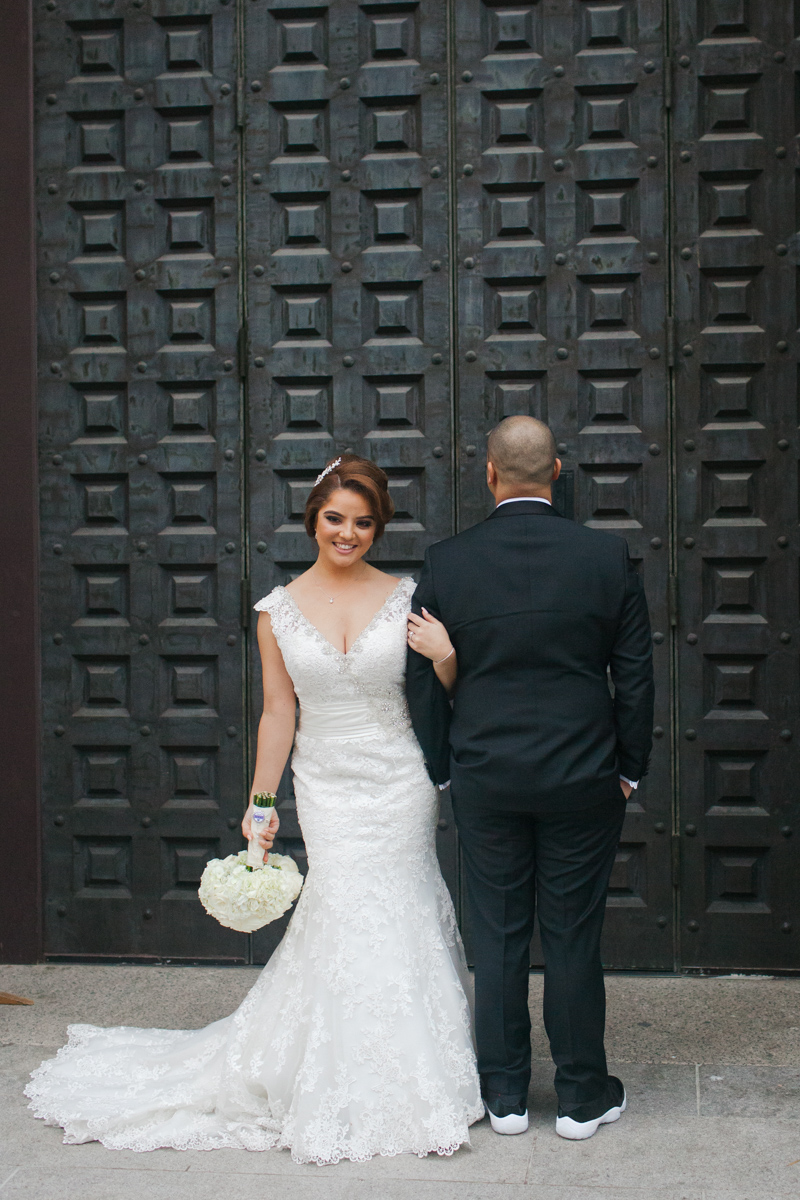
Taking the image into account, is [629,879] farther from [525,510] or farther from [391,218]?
[391,218]

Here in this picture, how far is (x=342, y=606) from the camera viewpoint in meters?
3.78

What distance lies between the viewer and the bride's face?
12.2ft

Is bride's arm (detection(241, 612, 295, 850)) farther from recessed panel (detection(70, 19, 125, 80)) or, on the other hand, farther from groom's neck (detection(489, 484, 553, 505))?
recessed panel (detection(70, 19, 125, 80))

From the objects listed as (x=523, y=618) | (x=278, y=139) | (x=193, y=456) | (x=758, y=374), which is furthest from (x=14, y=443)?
(x=758, y=374)

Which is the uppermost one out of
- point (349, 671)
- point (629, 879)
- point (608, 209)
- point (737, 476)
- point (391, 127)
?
point (391, 127)

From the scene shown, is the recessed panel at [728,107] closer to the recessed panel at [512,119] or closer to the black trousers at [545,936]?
the recessed panel at [512,119]

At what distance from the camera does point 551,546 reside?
11.4 ft

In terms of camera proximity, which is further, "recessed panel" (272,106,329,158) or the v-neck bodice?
"recessed panel" (272,106,329,158)

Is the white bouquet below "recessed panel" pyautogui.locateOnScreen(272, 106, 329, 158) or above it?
below

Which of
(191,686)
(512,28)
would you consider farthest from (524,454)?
(512,28)

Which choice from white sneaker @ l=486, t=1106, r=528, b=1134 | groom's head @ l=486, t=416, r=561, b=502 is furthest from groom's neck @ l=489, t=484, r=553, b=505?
white sneaker @ l=486, t=1106, r=528, b=1134

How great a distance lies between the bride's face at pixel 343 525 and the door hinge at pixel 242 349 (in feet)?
5.81

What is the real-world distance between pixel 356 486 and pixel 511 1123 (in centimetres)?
201

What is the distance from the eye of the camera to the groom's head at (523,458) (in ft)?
11.5
